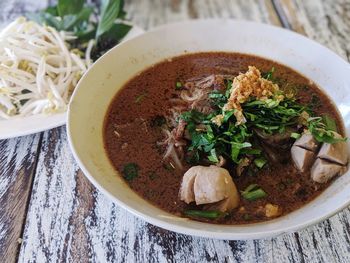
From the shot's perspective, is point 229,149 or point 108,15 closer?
point 229,149

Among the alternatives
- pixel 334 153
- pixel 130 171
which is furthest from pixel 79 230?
pixel 334 153

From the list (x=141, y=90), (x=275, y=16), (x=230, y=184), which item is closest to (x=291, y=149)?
(x=230, y=184)

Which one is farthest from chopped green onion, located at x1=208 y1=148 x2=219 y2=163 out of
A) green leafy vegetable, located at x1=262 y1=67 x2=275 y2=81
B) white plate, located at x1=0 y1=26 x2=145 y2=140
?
white plate, located at x1=0 y1=26 x2=145 y2=140

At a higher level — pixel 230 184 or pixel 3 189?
pixel 230 184

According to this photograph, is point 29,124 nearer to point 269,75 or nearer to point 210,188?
point 210,188

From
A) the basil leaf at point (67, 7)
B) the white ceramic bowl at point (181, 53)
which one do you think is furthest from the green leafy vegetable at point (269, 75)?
the basil leaf at point (67, 7)

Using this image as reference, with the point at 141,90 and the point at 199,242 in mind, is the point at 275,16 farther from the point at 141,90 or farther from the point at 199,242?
the point at 199,242

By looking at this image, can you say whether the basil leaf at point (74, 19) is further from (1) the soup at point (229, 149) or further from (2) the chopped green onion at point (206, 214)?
(2) the chopped green onion at point (206, 214)
